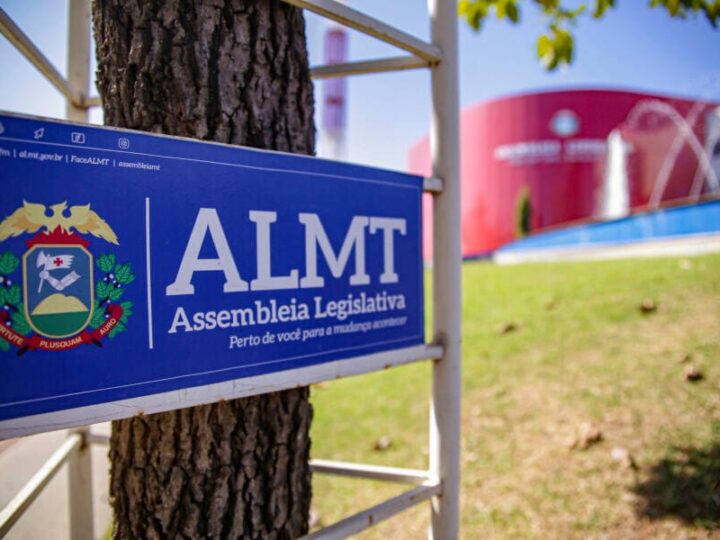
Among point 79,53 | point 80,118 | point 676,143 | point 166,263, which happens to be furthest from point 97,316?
point 676,143

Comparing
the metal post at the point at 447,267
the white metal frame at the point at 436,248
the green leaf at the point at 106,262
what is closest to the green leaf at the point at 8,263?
the green leaf at the point at 106,262

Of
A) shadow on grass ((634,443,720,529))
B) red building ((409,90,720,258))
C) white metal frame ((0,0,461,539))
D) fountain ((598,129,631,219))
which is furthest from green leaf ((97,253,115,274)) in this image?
fountain ((598,129,631,219))

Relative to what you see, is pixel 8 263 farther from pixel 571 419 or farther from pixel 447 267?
pixel 571 419

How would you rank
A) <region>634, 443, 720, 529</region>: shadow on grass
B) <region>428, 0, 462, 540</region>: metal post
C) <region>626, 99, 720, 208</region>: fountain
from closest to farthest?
<region>428, 0, 462, 540</region>: metal post, <region>634, 443, 720, 529</region>: shadow on grass, <region>626, 99, 720, 208</region>: fountain

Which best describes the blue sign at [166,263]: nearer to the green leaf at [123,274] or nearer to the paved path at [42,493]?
the green leaf at [123,274]

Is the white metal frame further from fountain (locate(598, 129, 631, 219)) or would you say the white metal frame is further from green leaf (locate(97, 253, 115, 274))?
fountain (locate(598, 129, 631, 219))

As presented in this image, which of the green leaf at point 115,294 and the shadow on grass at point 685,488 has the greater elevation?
the green leaf at point 115,294

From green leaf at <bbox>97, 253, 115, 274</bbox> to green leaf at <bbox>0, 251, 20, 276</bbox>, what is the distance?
0.13 metres

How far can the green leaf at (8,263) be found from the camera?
38.5 inches

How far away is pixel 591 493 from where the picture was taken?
9.11 ft

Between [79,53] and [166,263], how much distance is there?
1.07 metres

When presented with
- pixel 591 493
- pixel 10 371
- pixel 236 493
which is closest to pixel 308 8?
pixel 10 371

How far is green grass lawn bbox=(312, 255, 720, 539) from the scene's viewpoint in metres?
2.68

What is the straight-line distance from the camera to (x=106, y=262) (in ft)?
3.50
